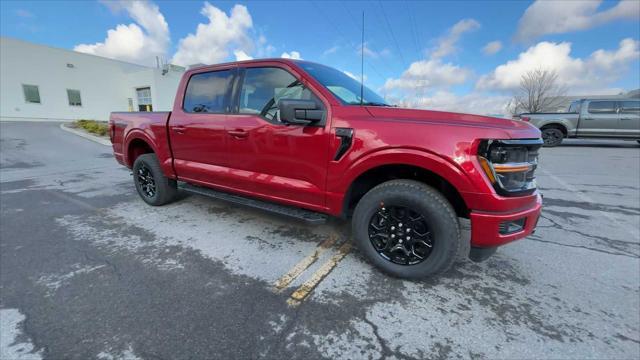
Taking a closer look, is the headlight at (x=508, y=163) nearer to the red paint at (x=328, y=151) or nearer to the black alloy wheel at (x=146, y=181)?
the red paint at (x=328, y=151)

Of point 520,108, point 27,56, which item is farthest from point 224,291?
point 520,108

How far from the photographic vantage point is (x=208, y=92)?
355 centimetres

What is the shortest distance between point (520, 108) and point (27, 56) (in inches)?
2079

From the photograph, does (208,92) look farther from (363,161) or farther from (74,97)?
(74,97)

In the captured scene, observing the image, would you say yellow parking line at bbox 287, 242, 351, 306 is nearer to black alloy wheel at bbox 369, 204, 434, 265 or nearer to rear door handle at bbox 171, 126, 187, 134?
black alloy wheel at bbox 369, 204, 434, 265

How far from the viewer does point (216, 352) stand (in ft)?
5.57

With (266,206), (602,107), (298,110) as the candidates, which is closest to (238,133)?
(266,206)

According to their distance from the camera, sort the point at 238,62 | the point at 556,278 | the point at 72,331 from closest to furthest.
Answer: the point at 72,331
the point at 556,278
the point at 238,62

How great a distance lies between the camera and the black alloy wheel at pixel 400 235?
2350mm

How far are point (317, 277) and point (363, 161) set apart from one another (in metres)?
1.11

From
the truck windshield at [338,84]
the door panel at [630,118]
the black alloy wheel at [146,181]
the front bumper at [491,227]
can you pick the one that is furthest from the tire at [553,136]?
the black alloy wheel at [146,181]

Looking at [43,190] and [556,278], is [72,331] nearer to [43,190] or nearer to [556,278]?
[556,278]

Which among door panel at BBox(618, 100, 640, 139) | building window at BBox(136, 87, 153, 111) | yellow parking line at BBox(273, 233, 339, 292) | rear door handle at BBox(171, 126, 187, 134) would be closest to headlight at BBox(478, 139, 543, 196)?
yellow parking line at BBox(273, 233, 339, 292)

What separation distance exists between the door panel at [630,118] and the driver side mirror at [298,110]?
44.7 feet
